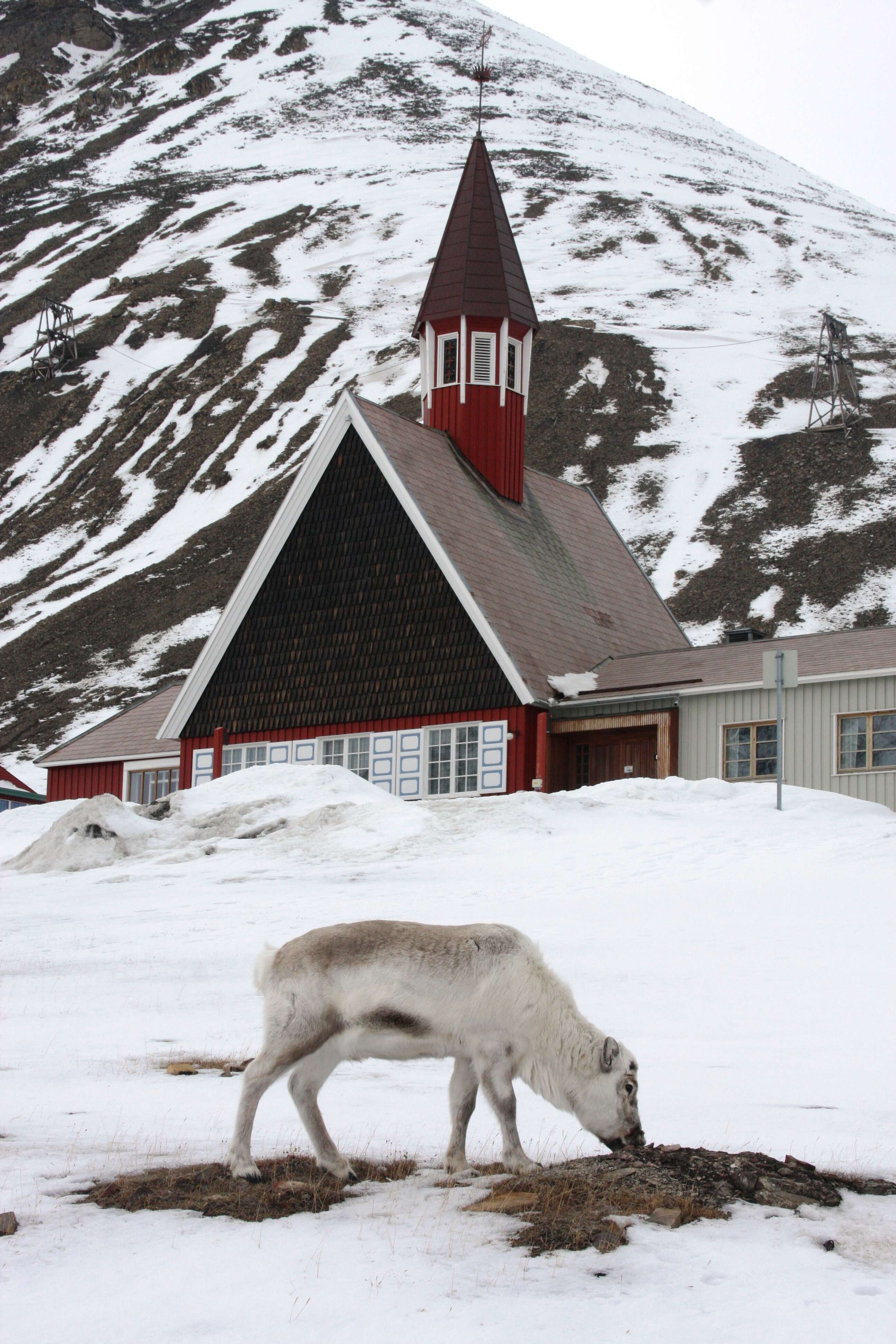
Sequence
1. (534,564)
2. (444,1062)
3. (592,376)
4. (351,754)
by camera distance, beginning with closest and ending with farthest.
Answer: (444,1062) < (351,754) < (534,564) < (592,376)

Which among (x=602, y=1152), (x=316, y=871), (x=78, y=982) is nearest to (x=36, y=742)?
(x=316, y=871)

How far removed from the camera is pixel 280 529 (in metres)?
31.9

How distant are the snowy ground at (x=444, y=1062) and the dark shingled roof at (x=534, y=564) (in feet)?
18.9

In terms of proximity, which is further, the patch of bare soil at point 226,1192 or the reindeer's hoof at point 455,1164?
the reindeer's hoof at point 455,1164

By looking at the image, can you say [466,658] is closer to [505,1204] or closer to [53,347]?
[505,1204]

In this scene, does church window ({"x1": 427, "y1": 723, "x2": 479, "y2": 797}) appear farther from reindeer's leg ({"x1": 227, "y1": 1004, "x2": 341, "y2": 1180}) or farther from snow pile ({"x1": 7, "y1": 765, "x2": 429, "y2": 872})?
reindeer's leg ({"x1": 227, "y1": 1004, "x2": 341, "y2": 1180})

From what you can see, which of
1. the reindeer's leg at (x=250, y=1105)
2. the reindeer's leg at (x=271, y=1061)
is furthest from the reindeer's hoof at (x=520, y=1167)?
the reindeer's leg at (x=250, y=1105)

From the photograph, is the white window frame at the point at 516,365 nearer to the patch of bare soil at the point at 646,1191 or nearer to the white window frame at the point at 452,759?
the white window frame at the point at 452,759

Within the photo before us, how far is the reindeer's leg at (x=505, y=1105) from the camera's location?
297 inches

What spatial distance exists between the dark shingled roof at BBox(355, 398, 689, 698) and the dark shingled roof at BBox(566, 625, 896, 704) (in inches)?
46.6

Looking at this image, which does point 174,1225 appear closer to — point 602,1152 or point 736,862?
point 602,1152

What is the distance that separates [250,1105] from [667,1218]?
2.06 meters

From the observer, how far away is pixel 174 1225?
21.6 ft

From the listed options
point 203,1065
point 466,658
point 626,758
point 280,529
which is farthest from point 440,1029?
point 280,529
